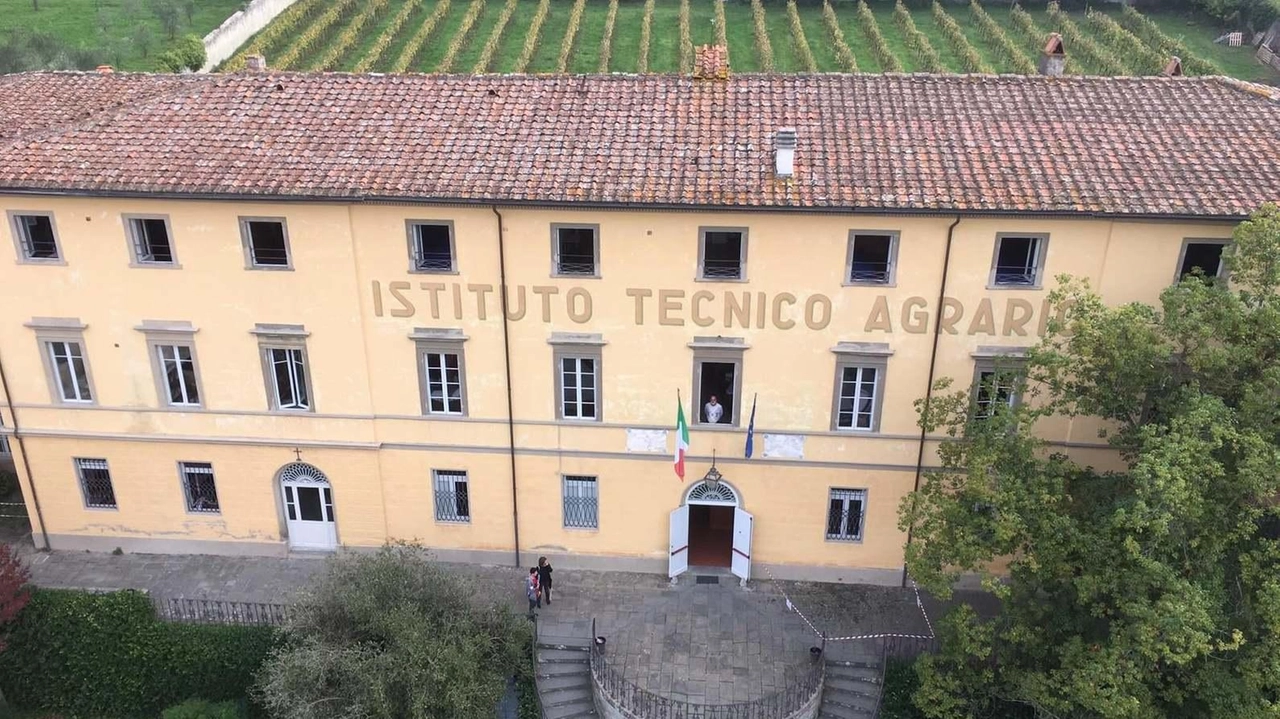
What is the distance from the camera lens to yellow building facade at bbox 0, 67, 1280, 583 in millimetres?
18922

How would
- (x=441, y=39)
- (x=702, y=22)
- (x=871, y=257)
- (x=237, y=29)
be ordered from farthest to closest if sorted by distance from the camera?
(x=702, y=22), (x=441, y=39), (x=237, y=29), (x=871, y=257)

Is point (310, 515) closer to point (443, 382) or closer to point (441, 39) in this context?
point (443, 382)

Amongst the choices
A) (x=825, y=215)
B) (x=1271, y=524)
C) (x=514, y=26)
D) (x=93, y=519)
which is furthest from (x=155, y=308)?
(x=514, y=26)

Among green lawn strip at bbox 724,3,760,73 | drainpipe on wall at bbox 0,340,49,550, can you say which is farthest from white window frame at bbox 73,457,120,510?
green lawn strip at bbox 724,3,760,73

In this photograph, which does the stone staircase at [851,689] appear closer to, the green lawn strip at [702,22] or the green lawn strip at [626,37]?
the green lawn strip at [626,37]

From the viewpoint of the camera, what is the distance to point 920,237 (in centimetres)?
1889

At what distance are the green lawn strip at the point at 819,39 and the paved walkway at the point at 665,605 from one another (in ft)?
125

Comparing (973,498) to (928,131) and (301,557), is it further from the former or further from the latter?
(301,557)

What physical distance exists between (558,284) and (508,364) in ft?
7.70

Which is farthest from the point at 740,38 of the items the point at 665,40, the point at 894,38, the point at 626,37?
the point at 894,38

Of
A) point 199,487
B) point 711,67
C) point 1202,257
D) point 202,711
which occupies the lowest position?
point 202,711

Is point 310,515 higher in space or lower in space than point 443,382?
lower

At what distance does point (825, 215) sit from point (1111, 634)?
30.4 feet

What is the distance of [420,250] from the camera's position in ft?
66.2
